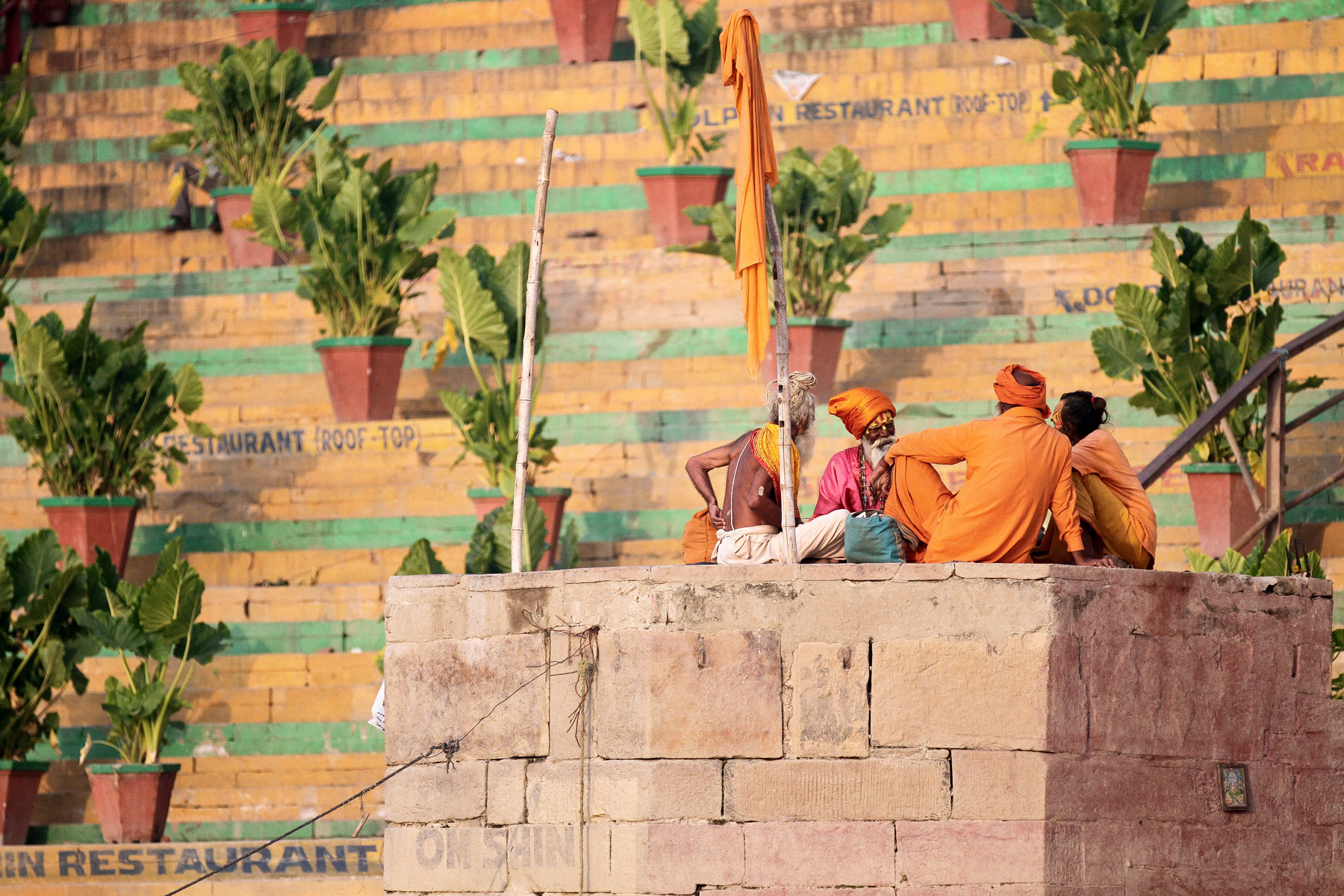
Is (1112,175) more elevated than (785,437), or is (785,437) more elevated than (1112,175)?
(1112,175)

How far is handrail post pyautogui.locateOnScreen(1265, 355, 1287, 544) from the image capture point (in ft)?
29.6

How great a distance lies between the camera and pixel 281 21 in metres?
16.0

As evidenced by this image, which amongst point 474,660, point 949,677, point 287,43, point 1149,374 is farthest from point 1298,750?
point 287,43

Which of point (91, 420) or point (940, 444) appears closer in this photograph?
→ point (940, 444)

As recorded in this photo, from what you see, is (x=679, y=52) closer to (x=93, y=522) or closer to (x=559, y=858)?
(x=93, y=522)

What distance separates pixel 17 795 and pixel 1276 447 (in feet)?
18.7

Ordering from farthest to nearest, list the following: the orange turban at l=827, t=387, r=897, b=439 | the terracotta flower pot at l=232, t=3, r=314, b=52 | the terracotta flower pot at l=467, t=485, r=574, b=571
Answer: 1. the terracotta flower pot at l=232, t=3, r=314, b=52
2. the terracotta flower pot at l=467, t=485, r=574, b=571
3. the orange turban at l=827, t=387, r=897, b=439

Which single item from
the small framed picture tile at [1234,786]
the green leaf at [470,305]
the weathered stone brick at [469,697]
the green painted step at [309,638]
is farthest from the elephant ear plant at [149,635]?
the small framed picture tile at [1234,786]

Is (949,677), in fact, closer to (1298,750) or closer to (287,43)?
(1298,750)

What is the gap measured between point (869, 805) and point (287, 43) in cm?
1078

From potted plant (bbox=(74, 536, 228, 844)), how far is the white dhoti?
3.57 metres

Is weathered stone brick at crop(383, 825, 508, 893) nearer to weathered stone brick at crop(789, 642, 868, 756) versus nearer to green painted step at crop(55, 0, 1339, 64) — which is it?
weathered stone brick at crop(789, 642, 868, 756)

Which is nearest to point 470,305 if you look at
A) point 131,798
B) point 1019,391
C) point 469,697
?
point 131,798

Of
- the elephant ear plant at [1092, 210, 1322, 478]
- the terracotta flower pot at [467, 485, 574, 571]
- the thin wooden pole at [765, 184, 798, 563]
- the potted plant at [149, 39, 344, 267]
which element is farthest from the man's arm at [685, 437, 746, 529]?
the potted plant at [149, 39, 344, 267]
